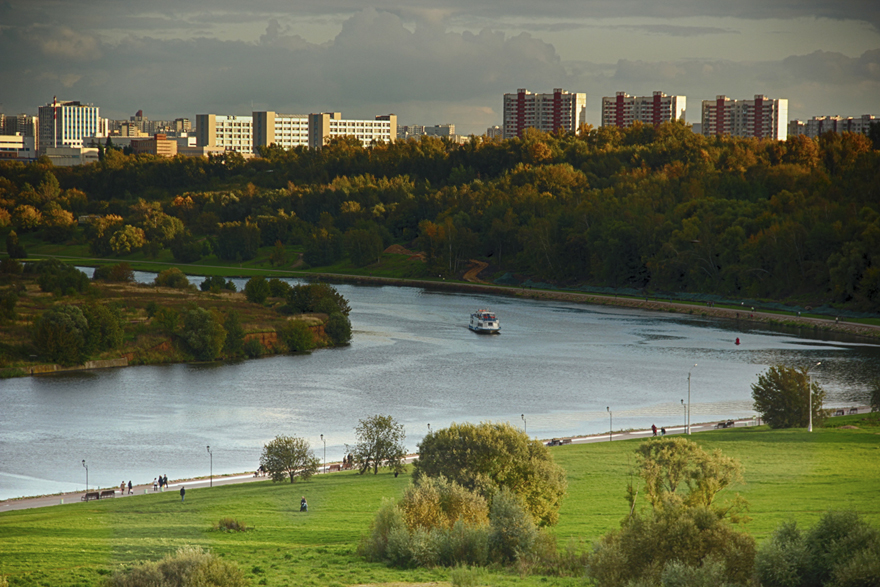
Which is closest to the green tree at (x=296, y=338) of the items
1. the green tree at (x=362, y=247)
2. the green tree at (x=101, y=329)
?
the green tree at (x=101, y=329)

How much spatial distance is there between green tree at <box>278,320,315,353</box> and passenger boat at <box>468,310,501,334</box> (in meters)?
10.6

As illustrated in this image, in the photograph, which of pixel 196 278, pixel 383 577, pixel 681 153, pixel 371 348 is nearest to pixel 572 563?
pixel 383 577

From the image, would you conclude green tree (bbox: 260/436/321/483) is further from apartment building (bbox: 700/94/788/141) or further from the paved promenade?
apartment building (bbox: 700/94/788/141)

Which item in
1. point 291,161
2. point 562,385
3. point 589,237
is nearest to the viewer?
point 562,385

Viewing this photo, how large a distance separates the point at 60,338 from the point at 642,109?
12323cm

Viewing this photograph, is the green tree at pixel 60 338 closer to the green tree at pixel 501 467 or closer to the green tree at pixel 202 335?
the green tree at pixel 202 335

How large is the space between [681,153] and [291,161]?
56.2 meters

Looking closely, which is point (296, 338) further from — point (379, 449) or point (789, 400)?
point (789, 400)

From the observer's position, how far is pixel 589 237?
8125 centimetres

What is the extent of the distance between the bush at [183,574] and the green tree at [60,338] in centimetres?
3628

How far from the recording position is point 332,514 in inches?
821

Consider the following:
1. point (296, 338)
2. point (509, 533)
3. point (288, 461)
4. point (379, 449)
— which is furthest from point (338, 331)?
point (509, 533)

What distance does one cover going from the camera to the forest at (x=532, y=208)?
70250 mm

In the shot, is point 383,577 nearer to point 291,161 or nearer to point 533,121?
point 291,161
